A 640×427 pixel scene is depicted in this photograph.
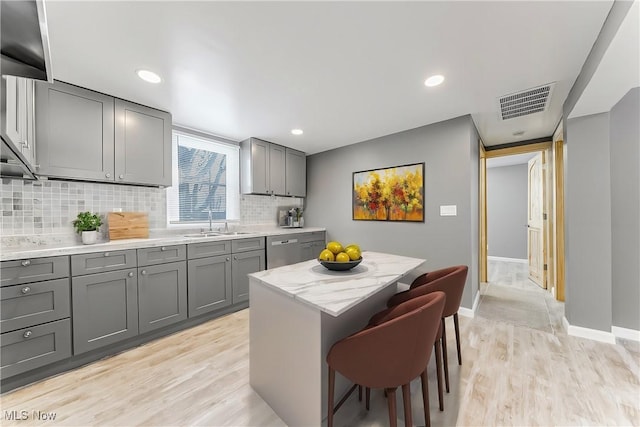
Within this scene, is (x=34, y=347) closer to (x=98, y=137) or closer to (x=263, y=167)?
(x=98, y=137)

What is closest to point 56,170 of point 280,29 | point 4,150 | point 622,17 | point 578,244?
point 4,150

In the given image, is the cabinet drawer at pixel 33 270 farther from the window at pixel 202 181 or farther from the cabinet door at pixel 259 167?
the cabinet door at pixel 259 167

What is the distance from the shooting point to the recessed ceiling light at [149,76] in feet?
6.51

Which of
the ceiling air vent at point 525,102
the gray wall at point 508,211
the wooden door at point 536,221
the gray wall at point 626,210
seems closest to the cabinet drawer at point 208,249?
the ceiling air vent at point 525,102

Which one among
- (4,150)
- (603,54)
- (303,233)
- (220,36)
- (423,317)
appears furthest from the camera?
(303,233)

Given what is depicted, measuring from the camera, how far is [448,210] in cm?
303

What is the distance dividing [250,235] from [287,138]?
62.2 inches

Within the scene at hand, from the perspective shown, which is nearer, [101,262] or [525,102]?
[101,262]

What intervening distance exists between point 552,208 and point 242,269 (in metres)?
4.41

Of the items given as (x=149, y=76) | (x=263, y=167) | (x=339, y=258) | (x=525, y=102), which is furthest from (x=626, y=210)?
(x=149, y=76)

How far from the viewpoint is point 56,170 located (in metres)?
2.07

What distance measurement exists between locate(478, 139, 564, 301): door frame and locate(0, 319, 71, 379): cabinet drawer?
480cm

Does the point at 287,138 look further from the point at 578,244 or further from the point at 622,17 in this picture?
the point at 578,244

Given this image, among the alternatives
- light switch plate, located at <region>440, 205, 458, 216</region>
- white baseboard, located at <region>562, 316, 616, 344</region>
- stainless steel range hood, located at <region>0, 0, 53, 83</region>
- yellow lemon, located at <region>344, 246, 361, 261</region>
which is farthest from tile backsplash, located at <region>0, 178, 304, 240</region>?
white baseboard, located at <region>562, 316, 616, 344</region>
